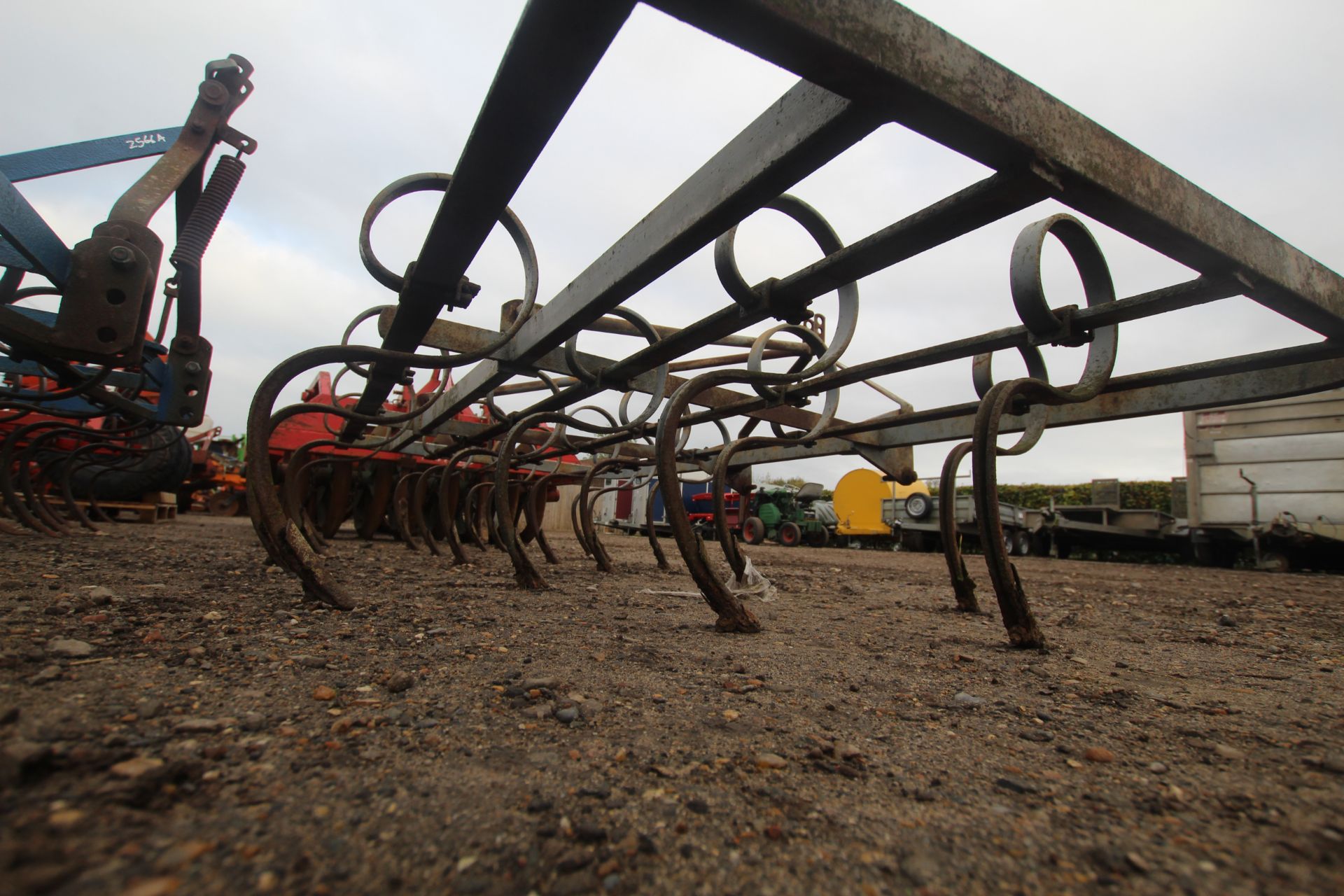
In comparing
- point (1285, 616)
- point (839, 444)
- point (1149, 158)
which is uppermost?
point (1149, 158)

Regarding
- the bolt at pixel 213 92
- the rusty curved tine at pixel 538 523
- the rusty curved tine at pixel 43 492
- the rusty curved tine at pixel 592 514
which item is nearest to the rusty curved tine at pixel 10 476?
the rusty curved tine at pixel 43 492

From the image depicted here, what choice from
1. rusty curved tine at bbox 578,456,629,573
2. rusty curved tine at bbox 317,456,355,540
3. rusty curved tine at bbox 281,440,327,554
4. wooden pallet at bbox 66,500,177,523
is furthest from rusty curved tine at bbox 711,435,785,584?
wooden pallet at bbox 66,500,177,523

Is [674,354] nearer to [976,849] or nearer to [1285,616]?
[976,849]

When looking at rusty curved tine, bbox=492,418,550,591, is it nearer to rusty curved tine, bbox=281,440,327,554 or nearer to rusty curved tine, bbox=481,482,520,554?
rusty curved tine, bbox=481,482,520,554

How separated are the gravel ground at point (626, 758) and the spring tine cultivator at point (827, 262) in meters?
0.44

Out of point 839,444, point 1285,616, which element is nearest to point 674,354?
point 839,444

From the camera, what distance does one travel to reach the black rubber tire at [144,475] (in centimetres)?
676

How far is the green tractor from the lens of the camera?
48.9ft

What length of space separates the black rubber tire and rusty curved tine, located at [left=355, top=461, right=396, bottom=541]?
1879 mm

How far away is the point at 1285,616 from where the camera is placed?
3396mm

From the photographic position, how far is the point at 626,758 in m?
1.04

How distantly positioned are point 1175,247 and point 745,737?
1.26 metres

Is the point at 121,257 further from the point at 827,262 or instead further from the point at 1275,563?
the point at 1275,563

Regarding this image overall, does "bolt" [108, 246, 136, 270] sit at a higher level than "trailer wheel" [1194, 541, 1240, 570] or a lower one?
higher
